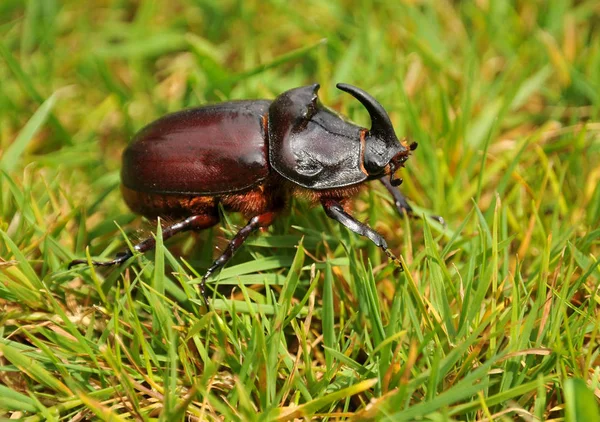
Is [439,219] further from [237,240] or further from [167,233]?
[167,233]

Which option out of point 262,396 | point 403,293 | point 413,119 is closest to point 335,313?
point 403,293

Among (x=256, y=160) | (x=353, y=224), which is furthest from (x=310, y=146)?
(x=353, y=224)

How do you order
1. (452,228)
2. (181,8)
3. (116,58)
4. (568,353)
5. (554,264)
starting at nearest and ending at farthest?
(568,353)
(554,264)
(452,228)
(116,58)
(181,8)

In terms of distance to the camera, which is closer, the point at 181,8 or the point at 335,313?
the point at 335,313

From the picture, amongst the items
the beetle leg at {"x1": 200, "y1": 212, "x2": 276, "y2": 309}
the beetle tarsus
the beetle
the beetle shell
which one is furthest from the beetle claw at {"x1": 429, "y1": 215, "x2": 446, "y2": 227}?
the beetle tarsus

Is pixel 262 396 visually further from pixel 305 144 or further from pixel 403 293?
pixel 305 144

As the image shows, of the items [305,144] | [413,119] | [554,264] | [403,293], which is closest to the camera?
[403,293]
